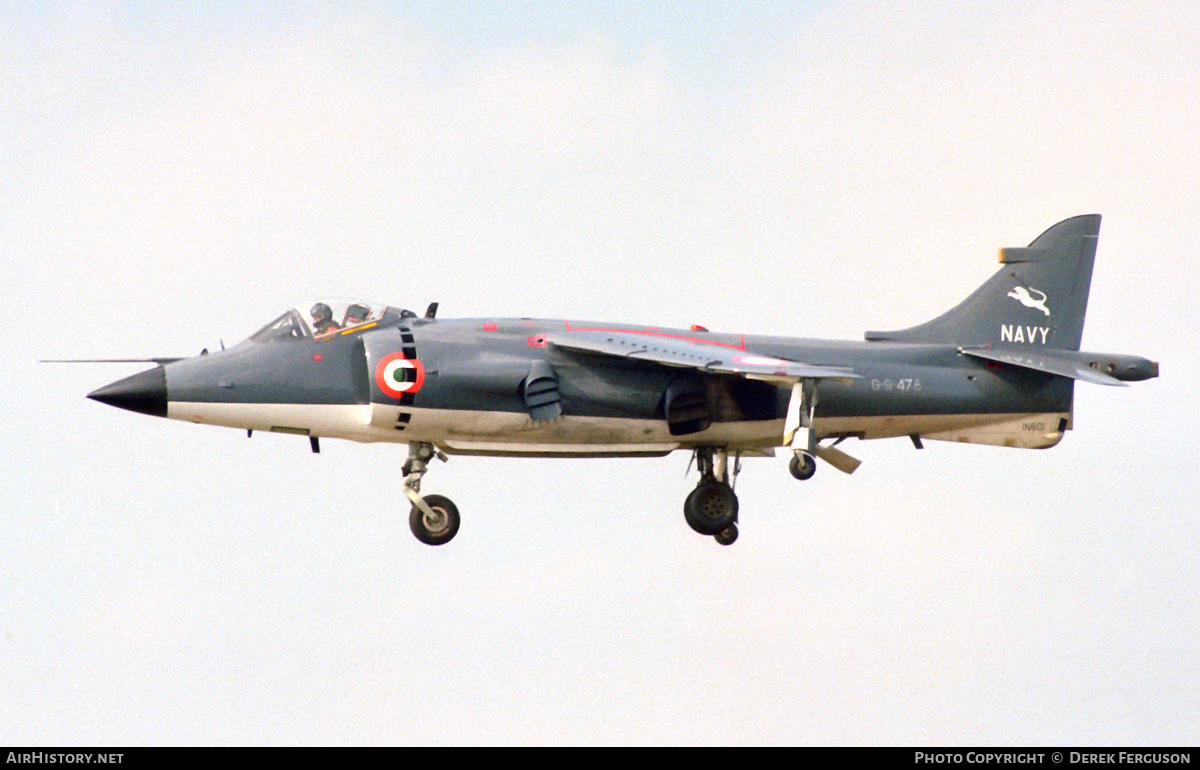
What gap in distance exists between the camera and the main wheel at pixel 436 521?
1257 inches

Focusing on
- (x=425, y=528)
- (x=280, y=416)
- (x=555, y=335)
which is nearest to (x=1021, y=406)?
(x=555, y=335)

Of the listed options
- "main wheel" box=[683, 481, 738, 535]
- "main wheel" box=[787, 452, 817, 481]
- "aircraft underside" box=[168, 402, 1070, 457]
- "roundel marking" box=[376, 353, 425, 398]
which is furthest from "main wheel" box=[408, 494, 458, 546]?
"main wheel" box=[787, 452, 817, 481]

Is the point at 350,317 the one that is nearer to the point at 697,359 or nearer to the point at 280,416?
the point at 280,416

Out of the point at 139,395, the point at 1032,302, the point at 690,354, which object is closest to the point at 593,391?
the point at 690,354

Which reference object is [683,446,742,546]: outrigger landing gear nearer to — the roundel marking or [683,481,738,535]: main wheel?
[683,481,738,535]: main wheel

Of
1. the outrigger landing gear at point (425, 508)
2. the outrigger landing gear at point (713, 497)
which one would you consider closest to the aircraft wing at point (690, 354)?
the outrigger landing gear at point (713, 497)

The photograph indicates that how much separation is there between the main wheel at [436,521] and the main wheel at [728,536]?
15.5 ft

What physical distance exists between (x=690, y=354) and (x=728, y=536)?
13.8 feet

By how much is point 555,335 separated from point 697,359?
2.48 meters

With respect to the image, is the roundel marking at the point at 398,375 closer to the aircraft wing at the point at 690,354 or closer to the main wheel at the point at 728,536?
the aircraft wing at the point at 690,354

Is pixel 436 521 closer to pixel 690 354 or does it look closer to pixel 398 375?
pixel 398 375

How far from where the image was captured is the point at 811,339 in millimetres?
33812

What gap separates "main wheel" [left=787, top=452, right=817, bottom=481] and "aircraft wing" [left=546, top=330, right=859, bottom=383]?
4.01ft
